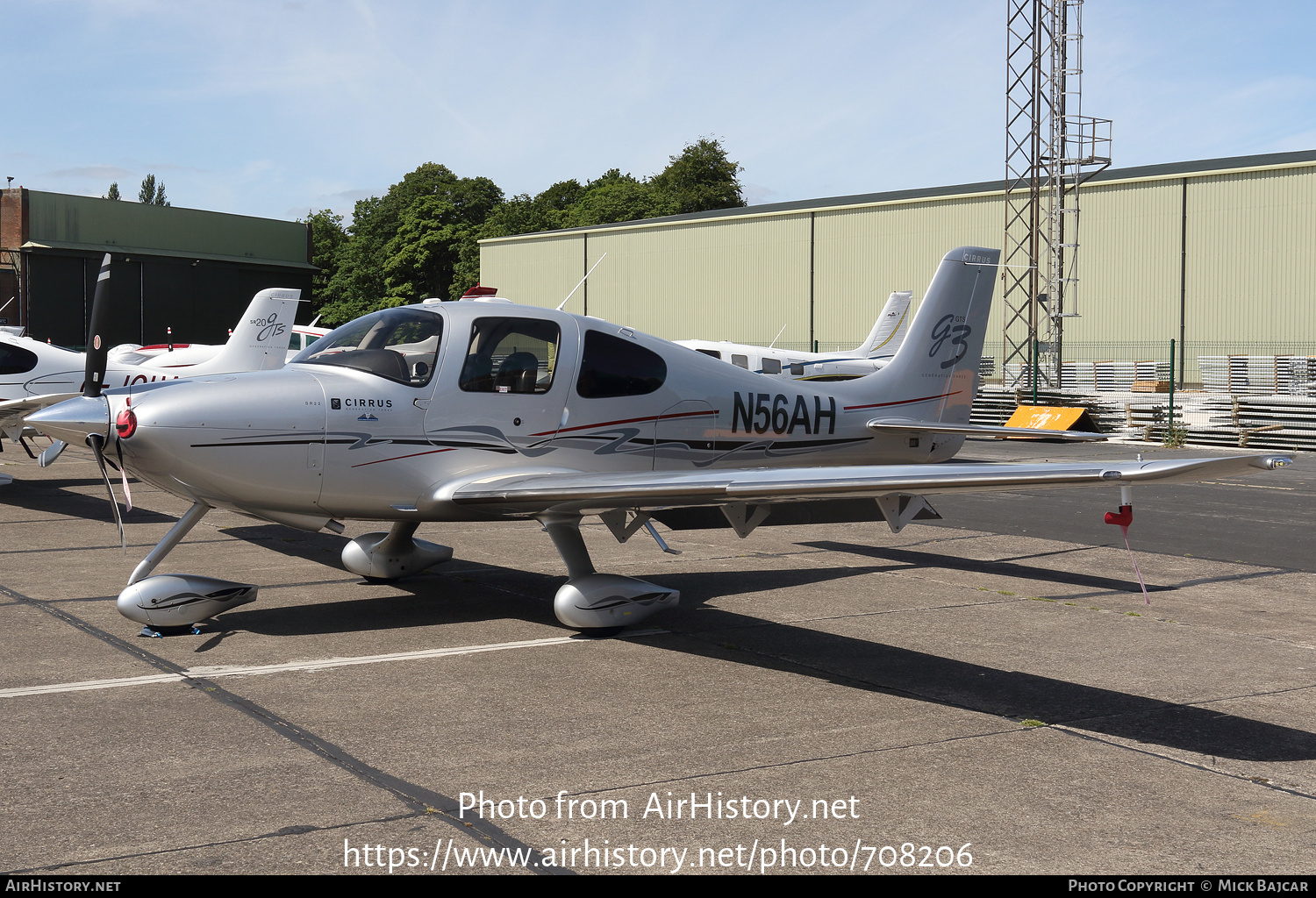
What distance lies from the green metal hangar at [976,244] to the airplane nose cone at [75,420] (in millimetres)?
35601

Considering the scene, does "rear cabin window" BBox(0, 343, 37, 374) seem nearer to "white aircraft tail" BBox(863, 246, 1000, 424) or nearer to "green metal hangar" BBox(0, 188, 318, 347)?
"white aircraft tail" BBox(863, 246, 1000, 424)

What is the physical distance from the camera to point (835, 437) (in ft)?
30.5

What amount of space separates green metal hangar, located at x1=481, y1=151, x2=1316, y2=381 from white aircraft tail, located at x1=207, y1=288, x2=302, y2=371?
25.8 m

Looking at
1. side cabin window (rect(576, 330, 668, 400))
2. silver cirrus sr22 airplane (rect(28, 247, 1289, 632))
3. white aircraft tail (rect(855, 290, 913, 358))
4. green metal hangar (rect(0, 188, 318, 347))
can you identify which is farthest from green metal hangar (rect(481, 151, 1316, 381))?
side cabin window (rect(576, 330, 668, 400))

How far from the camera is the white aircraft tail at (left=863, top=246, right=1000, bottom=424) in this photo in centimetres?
1002

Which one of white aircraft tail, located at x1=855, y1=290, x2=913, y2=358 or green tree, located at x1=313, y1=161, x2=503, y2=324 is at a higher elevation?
green tree, located at x1=313, y1=161, x2=503, y2=324

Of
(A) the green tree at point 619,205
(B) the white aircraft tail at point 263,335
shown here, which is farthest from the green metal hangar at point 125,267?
(B) the white aircraft tail at point 263,335

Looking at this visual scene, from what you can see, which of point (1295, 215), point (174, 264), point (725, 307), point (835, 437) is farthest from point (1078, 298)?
point (174, 264)

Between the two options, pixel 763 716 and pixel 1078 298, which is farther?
pixel 1078 298

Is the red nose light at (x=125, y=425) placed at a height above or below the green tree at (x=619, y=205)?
below

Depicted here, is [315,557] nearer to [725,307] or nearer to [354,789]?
[354,789]

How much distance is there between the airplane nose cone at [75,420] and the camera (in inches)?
249

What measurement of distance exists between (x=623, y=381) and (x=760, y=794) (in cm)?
410

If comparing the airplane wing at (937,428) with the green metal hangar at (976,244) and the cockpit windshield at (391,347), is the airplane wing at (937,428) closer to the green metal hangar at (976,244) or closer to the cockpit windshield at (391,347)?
the cockpit windshield at (391,347)
